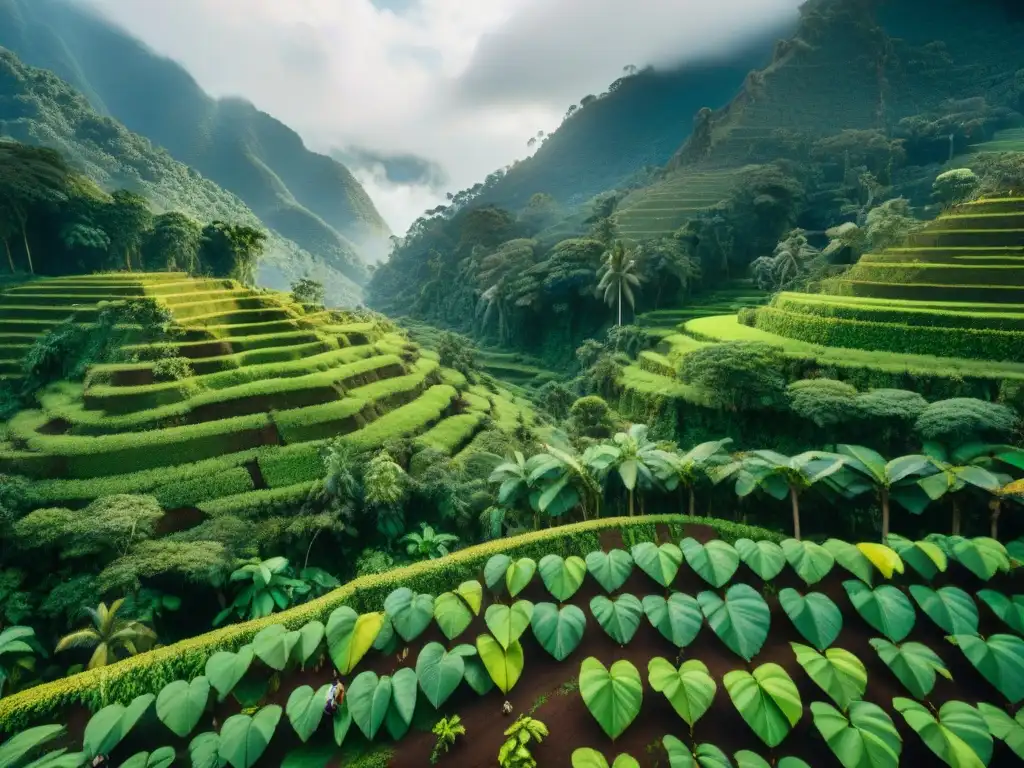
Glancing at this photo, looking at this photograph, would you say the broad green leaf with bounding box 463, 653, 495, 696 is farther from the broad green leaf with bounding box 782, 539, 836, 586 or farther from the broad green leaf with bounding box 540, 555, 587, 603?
the broad green leaf with bounding box 782, 539, 836, 586

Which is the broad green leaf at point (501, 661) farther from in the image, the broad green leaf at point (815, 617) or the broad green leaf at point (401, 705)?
the broad green leaf at point (815, 617)

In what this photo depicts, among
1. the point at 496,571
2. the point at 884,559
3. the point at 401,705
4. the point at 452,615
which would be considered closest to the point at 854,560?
the point at 884,559

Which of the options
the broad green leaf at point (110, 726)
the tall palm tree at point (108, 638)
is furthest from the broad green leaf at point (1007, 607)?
the tall palm tree at point (108, 638)

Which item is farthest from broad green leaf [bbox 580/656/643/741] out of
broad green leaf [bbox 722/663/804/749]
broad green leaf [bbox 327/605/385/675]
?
broad green leaf [bbox 327/605/385/675]

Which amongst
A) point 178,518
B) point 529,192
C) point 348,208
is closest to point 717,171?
point 529,192

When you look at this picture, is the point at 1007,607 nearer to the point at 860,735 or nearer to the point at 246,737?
the point at 860,735
